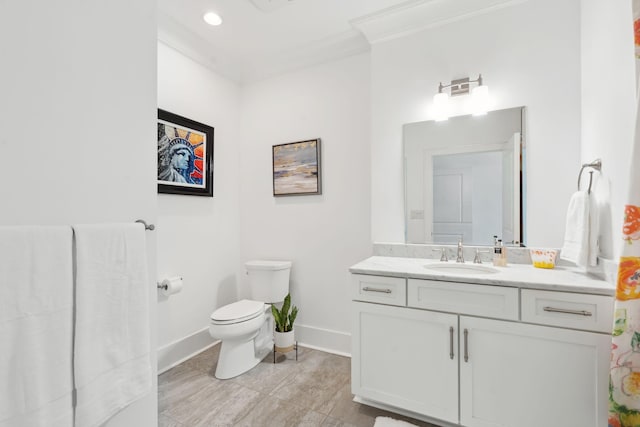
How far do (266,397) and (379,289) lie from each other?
1.04 metres

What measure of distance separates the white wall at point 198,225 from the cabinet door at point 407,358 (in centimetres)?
148

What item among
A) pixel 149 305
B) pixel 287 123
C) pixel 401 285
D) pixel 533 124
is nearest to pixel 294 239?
pixel 287 123

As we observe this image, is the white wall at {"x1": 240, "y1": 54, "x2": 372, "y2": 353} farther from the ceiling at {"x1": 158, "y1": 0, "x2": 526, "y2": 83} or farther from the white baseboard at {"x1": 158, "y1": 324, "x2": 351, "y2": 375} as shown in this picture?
the ceiling at {"x1": 158, "y1": 0, "x2": 526, "y2": 83}

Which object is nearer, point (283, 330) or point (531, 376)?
point (531, 376)

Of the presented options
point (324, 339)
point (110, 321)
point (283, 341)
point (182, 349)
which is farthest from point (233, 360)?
point (110, 321)

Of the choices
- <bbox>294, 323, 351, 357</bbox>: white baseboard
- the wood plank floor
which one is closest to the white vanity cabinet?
the wood plank floor

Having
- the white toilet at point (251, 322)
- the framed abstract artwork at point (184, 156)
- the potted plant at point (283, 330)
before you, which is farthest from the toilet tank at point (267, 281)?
the framed abstract artwork at point (184, 156)

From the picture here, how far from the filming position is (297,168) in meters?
2.71

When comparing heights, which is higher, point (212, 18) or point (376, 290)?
point (212, 18)

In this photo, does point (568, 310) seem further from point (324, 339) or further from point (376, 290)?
point (324, 339)

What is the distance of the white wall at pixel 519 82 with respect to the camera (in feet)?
5.82

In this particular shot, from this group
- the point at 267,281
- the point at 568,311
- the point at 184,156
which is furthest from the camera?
the point at 267,281

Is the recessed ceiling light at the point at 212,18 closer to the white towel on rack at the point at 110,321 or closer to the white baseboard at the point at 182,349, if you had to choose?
the white towel on rack at the point at 110,321

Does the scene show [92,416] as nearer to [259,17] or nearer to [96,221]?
[96,221]
